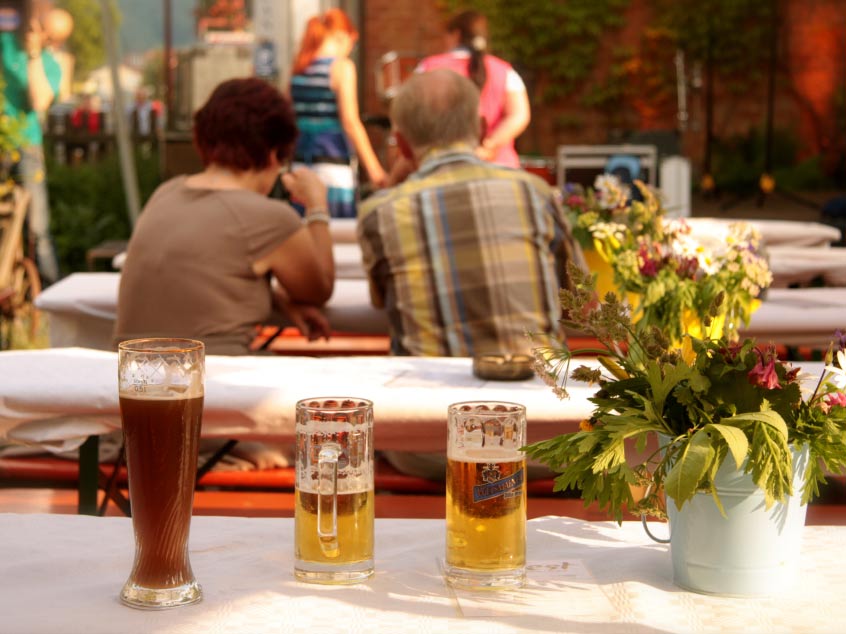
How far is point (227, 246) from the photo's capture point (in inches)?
111

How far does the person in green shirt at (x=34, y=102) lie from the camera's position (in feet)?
22.4

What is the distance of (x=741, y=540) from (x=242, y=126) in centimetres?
202

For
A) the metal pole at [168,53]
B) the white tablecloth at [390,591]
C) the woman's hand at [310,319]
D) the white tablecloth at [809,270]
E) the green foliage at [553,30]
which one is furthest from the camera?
the green foliage at [553,30]

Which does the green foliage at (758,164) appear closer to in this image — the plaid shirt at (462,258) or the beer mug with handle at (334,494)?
the plaid shirt at (462,258)

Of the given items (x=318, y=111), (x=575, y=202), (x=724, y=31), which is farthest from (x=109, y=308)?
(x=724, y=31)

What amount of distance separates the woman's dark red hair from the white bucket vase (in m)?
1.97

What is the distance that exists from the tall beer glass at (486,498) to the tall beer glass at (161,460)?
0.74ft

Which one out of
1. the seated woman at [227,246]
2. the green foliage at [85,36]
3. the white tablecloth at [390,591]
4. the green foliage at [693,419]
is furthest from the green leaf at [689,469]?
the green foliage at [85,36]

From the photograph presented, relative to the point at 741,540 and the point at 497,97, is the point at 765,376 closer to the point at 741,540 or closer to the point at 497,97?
the point at 741,540

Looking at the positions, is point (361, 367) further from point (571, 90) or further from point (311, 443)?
point (571, 90)

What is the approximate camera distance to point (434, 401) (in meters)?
1.92

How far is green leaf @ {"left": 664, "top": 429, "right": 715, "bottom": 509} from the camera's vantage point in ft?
3.62

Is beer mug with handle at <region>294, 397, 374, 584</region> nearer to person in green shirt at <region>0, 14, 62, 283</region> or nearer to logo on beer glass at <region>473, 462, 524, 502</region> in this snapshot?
logo on beer glass at <region>473, 462, 524, 502</region>

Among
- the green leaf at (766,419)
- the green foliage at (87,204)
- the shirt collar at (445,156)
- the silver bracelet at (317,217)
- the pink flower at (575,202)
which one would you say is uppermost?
the shirt collar at (445,156)
